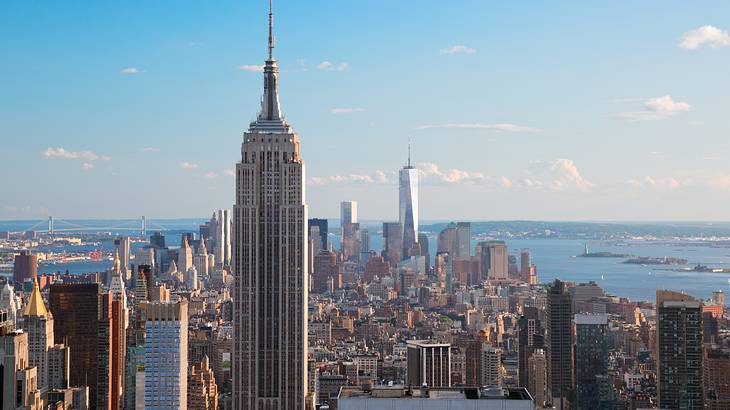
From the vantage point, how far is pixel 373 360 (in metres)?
27.0

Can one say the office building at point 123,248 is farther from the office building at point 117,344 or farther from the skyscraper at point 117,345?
the skyscraper at point 117,345

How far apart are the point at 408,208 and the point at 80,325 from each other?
1929 cm

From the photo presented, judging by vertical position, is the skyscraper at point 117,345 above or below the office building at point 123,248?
below

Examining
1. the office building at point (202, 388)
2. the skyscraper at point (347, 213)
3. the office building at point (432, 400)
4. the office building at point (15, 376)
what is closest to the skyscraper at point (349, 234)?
the skyscraper at point (347, 213)

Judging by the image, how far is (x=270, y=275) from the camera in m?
19.2

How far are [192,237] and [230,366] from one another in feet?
75.7

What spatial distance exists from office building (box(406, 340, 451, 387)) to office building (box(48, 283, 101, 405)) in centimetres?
662

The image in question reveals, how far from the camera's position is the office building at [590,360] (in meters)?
21.7

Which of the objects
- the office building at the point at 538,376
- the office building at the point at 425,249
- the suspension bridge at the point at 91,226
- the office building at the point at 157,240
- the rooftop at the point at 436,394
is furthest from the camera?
the office building at the point at 425,249

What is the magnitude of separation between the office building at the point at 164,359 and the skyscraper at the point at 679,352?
910 cm

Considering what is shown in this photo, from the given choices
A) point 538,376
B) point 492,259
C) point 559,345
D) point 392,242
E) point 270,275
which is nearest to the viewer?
point 270,275

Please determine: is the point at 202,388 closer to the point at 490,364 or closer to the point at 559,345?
the point at 490,364

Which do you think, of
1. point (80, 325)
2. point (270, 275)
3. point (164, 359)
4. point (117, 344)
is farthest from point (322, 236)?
point (270, 275)

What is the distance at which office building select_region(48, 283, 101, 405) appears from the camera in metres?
21.3
